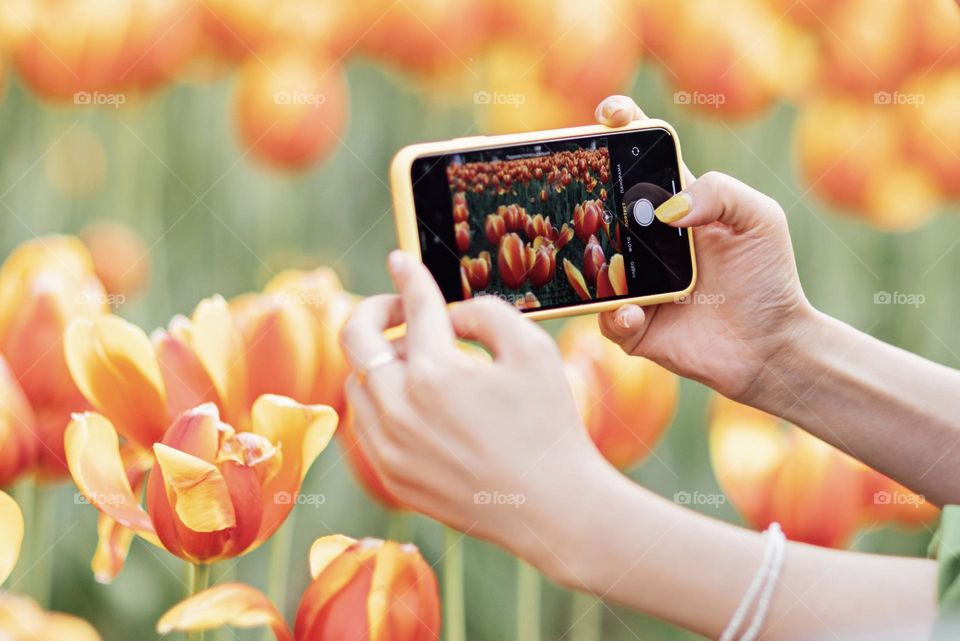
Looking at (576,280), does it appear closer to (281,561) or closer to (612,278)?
(612,278)

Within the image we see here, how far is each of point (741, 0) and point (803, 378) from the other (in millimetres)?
297

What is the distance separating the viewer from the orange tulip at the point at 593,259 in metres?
0.55

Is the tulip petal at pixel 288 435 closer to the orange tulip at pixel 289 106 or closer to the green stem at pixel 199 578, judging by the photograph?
the green stem at pixel 199 578

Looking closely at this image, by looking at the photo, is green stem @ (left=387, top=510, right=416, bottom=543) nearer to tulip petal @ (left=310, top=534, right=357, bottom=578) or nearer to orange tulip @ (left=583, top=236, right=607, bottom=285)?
tulip petal @ (left=310, top=534, right=357, bottom=578)

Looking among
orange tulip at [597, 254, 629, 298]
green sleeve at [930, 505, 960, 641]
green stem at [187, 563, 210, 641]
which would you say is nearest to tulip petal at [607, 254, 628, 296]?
orange tulip at [597, 254, 629, 298]

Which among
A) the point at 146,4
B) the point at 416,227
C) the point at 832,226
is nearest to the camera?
the point at 416,227

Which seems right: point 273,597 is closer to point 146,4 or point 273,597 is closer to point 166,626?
point 166,626

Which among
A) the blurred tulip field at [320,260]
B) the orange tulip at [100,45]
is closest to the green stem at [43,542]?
the blurred tulip field at [320,260]

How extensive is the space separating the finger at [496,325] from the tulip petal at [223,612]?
0.30 m

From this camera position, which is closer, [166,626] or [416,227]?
[416,227]

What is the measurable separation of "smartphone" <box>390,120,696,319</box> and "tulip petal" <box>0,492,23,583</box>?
1.08 feet

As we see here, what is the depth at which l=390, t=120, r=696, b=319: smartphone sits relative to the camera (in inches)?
20.0

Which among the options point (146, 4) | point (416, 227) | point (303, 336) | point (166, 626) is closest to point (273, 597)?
point (166, 626)

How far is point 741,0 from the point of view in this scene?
2.26 ft
